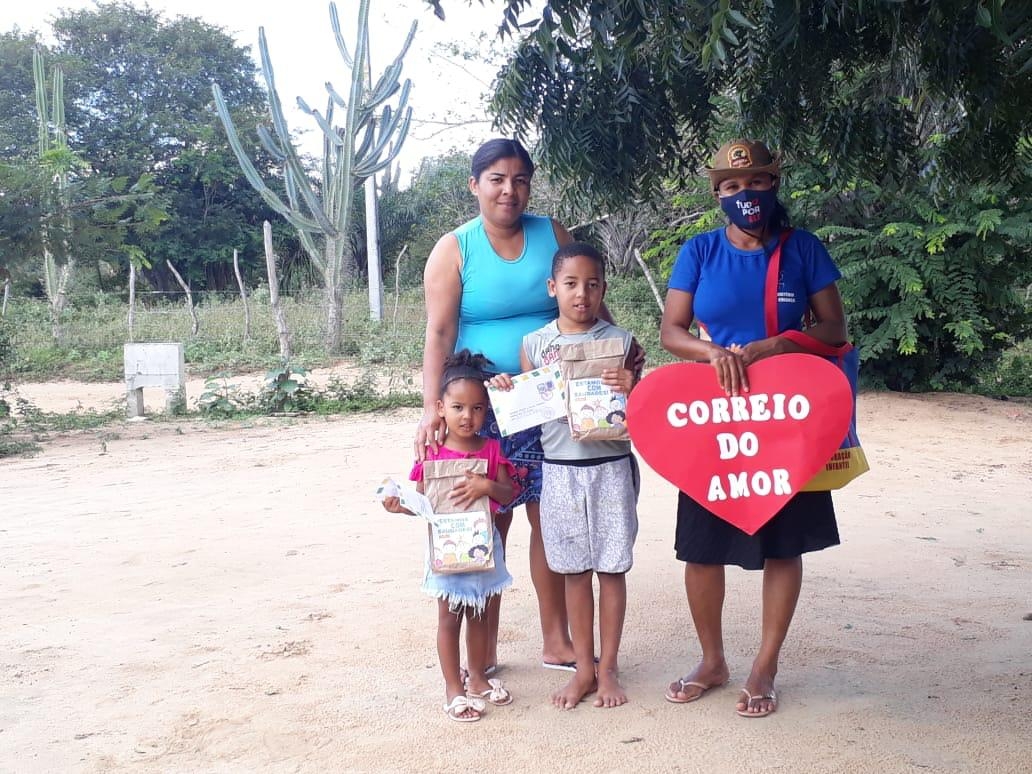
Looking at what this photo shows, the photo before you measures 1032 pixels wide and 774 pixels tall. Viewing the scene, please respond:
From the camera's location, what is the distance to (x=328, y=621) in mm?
4348

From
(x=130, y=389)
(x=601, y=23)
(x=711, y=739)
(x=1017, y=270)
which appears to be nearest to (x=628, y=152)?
(x=601, y=23)

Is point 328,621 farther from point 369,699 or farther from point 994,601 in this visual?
point 994,601

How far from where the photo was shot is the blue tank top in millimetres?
3441

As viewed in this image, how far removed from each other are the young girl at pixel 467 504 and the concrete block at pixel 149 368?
915cm

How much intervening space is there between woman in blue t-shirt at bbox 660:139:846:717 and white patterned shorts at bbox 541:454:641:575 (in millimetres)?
A: 192

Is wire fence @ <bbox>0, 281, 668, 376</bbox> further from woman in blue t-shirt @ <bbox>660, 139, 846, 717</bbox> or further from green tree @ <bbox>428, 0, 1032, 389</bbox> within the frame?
woman in blue t-shirt @ <bbox>660, 139, 846, 717</bbox>

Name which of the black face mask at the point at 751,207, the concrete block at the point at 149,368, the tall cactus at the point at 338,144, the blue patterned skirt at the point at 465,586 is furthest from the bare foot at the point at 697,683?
the tall cactus at the point at 338,144

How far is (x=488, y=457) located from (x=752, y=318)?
0.97 m

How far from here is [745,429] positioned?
3.01 metres

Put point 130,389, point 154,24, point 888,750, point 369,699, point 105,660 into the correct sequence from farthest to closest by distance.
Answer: point 154,24
point 130,389
point 105,660
point 369,699
point 888,750

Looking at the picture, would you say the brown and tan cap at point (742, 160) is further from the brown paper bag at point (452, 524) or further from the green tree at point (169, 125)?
the green tree at point (169, 125)

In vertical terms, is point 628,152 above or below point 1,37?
below

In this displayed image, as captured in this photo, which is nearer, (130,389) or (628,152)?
(628,152)

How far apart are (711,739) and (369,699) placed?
1.20m
